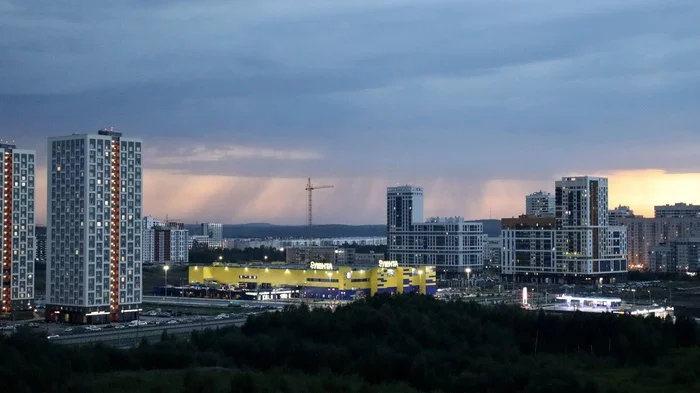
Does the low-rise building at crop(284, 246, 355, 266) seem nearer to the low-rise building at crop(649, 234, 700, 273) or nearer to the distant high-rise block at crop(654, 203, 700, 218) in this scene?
the low-rise building at crop(649, 234, 700, 273)

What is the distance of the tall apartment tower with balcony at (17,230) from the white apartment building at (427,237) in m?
50.1

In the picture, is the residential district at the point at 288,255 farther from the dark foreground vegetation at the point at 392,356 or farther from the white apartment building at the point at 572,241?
the dark foreground vegetation at the point at 392,356

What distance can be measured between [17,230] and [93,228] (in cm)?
640

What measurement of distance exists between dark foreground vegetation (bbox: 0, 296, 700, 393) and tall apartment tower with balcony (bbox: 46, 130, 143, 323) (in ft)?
42.5

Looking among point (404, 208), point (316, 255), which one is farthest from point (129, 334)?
point (316, 255)

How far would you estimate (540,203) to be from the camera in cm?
10588

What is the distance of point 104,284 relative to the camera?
4447 centimetres

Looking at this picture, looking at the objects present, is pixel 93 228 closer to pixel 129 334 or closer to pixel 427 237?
pixel 129 334

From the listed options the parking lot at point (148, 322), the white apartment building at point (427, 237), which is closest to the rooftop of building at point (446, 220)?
the white apartment building at point (427, 237)

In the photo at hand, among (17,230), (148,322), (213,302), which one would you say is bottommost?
(213,302)

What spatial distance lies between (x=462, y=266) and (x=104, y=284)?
5275 cm

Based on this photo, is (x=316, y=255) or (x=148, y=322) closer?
(x=148, y=322)

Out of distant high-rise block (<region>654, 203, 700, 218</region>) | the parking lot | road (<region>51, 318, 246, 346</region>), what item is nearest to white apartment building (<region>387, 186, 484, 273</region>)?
the parking lot

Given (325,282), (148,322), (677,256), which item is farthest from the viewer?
(677,256)
